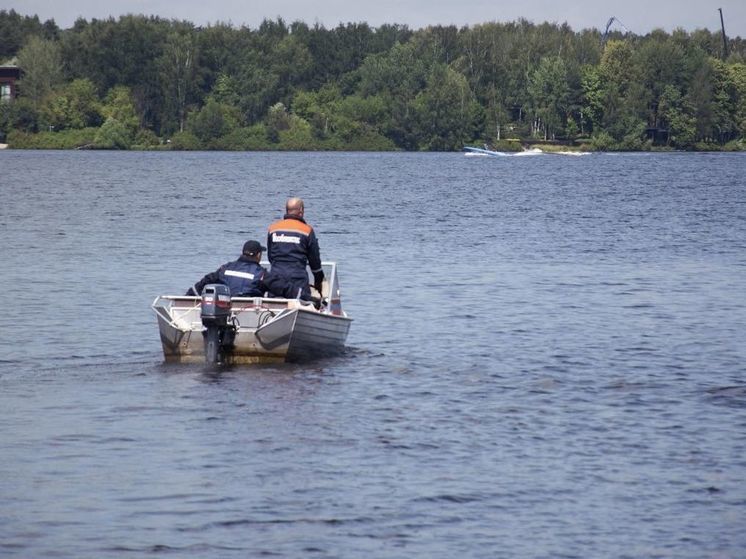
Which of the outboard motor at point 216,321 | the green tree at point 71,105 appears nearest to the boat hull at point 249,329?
the outboard motor at point 216,321

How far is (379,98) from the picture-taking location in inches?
7333

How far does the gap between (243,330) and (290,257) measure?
1414mm

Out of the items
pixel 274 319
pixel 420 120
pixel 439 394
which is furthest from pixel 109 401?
pixel 420 120

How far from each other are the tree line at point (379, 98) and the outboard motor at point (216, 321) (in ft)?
523

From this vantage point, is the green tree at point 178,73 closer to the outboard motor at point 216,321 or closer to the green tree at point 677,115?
the green tree at point 677,115

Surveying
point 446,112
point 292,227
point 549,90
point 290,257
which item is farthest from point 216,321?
point 549,90

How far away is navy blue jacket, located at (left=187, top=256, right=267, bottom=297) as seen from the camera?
2091cm

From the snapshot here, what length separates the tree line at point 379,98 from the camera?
181 metres

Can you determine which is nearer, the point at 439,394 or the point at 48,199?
the point at 439,394

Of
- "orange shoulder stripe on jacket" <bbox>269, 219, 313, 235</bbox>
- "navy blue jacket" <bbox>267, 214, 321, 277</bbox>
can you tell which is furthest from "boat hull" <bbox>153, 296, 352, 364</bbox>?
"orange shoulder stripe on jacket" <bbox>269, 219, 313, 235</bbox>

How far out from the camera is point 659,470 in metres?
15.5

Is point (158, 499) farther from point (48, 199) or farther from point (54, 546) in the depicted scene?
point (48, 199)

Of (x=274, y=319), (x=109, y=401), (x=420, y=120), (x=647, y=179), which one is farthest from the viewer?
(x=420, y=120)

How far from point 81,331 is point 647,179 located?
281 feet
